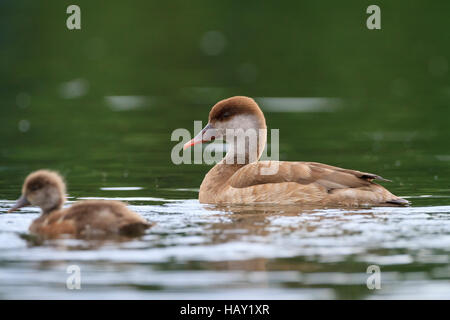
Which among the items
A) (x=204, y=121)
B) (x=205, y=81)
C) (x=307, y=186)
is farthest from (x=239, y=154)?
(x=205, y=81)

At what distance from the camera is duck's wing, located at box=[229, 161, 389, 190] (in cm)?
1227

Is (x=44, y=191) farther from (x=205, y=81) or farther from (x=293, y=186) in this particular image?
(x=205, y=81)

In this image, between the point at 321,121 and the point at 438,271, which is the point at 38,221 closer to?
the point at 438,271

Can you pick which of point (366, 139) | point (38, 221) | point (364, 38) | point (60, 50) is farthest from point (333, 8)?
point (38, 221)

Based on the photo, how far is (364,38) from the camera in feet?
124

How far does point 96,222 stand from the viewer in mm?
10234

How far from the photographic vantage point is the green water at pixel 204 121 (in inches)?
339

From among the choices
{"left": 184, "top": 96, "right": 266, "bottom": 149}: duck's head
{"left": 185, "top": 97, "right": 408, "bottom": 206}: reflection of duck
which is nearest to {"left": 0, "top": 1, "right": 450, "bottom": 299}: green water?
{"left": 185, "top": 97, "right": 408, "bottom": 206}: reflection of duck

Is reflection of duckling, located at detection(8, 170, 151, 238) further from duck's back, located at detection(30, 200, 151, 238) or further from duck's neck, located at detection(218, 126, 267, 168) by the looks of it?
duck's neck, located at detection(218, 126, 267, 168)

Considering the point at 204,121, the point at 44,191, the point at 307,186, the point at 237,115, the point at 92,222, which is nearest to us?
A: the point at 92,222

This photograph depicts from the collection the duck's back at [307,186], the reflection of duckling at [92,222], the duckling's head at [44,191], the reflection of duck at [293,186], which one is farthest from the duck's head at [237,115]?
the reflection of duckling at [92,222]

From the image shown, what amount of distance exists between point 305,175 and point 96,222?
11.0ft

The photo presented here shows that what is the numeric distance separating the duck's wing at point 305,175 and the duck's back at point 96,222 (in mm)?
2535

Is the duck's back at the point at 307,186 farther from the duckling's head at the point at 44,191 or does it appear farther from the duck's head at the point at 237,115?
the duckling's head at the point at 44,191
